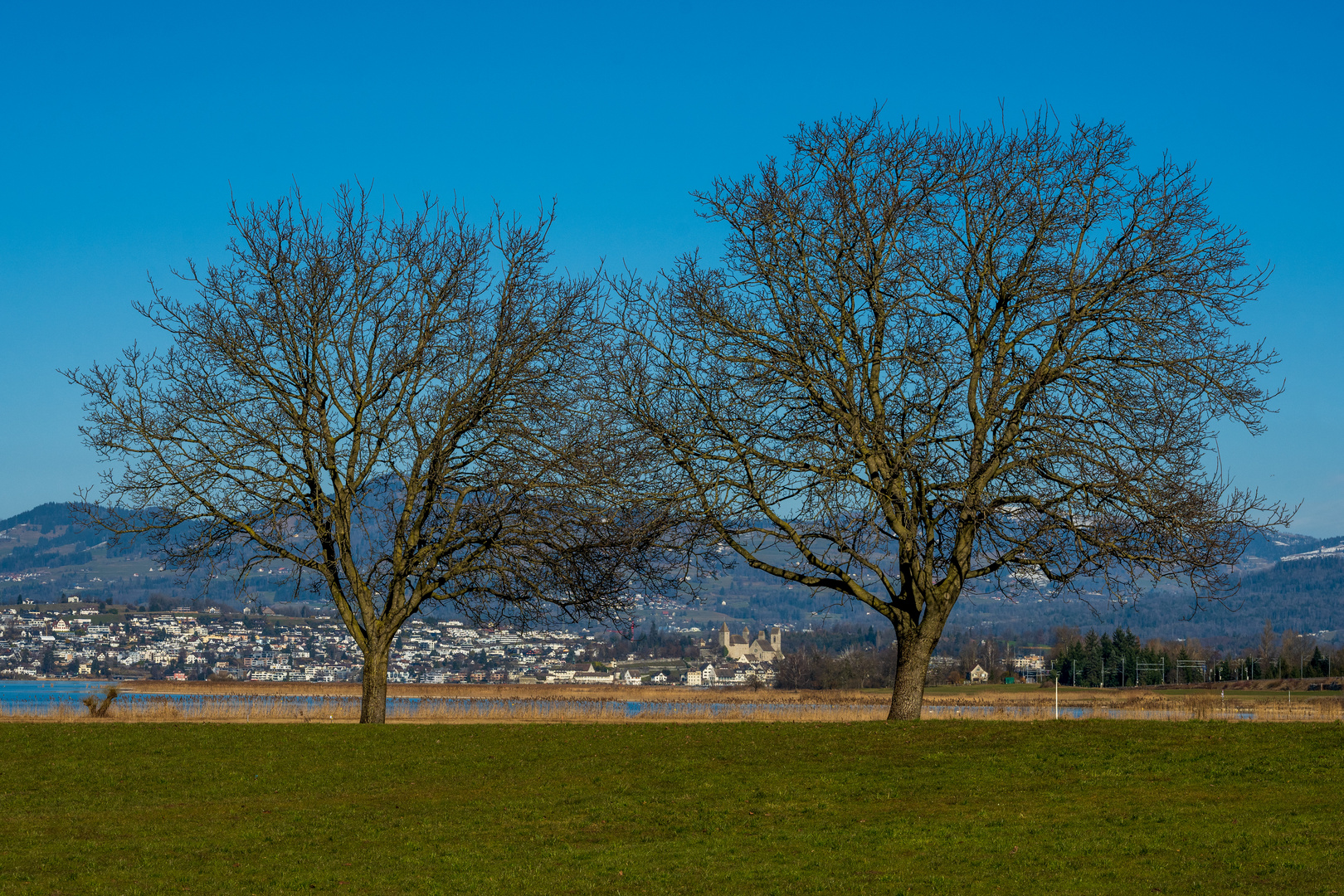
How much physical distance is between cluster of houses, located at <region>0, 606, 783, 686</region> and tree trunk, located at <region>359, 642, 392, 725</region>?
50.0 metres

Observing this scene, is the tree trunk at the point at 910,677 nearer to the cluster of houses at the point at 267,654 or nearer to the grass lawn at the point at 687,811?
the grass lawn at the point at 687,811

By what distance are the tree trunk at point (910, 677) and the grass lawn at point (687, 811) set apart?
1.06 metres

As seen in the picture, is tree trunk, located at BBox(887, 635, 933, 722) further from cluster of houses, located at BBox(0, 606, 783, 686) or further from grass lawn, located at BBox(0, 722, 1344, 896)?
cluster of houses, located at BBox(0, 606, 783, 686)

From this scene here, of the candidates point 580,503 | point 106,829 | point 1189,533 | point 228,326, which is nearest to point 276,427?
point 228,326

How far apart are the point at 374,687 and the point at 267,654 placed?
3598 inches

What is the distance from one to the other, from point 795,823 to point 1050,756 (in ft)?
19.0

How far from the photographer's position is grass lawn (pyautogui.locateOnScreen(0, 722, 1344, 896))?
11.1 metres

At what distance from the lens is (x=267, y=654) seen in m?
110

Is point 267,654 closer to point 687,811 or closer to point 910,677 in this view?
point 910,677

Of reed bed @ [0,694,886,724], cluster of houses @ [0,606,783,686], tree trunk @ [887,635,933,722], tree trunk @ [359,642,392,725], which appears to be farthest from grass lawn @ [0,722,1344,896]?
cluster of houses @ [0,606,783,686]

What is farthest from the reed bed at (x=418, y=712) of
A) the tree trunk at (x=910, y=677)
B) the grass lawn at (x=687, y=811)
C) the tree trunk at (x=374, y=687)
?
the grass lawn at (x=687, y=811)

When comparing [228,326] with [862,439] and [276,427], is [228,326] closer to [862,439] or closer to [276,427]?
[276,427]

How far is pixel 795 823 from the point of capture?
13.8 m

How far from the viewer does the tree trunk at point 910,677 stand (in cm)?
2219
